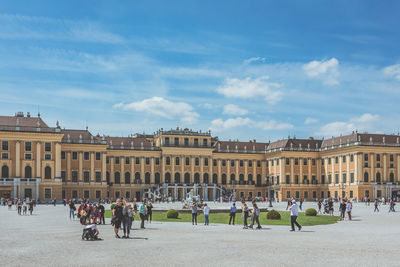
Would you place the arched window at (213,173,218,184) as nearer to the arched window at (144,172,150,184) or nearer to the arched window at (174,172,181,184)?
the arched window at (174,172,181,184)

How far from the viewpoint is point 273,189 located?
105 m

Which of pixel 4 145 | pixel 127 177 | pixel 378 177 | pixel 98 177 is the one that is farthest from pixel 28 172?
pixel 378 177

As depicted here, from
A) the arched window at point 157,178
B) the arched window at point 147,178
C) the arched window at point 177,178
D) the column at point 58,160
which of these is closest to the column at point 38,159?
the column at point 58,160

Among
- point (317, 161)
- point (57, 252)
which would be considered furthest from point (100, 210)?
point (317, 161)

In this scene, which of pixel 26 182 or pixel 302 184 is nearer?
pixel 26 182

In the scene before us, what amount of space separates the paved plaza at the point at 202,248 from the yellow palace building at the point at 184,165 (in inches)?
2228

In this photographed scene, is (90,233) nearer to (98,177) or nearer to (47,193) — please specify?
(47,193)

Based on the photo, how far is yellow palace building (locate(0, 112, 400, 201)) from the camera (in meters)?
83.1

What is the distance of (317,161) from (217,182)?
750 inches

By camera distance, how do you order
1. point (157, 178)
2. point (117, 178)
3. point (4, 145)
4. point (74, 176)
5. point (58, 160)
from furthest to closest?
1. point (157, 178)
2. point (117, 178)
3. point (74, 176)
4. point (58, 160)
5. point (4, 145)

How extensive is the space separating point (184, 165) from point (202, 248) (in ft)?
269

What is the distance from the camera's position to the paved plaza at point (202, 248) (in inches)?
692

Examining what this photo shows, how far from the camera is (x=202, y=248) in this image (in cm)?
2084

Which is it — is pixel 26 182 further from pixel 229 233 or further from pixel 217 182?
pixel 229 233
